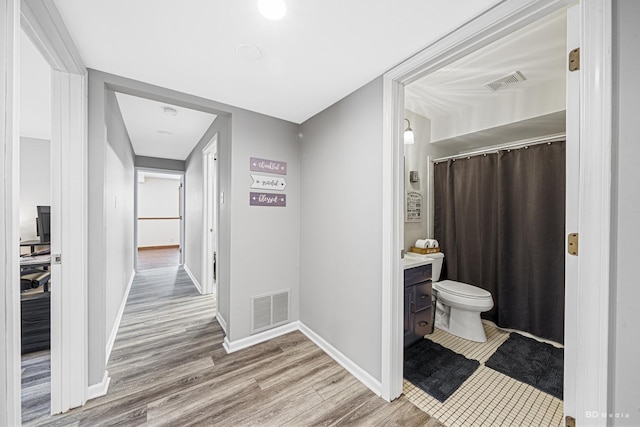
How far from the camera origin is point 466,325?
2.35 m

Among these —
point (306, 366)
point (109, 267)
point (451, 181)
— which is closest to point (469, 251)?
point (451, 181)

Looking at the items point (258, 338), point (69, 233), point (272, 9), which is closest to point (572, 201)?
point (272, 9)

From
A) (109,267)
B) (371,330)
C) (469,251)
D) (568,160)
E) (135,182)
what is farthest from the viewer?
(135,182)

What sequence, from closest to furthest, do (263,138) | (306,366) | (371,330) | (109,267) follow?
(371,330), (306,366), (109,267), (263,138)

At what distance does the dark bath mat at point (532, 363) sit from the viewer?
1732mm

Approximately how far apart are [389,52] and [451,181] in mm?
2022

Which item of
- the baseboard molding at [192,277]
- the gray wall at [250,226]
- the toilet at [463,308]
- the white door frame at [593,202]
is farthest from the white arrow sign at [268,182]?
the baseboard molding at [192,277]

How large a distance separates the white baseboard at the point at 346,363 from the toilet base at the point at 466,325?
123cm

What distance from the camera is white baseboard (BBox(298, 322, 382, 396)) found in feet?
5.52

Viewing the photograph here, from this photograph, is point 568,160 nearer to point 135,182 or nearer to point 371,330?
point 371,330

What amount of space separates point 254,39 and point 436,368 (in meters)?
2.65

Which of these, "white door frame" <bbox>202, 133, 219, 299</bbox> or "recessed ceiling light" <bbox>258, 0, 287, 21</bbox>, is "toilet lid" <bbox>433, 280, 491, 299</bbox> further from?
"white door frame" <bbox>202, 133, 219, 299</bbox>

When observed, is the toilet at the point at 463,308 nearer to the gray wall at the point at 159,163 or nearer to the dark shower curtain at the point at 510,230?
the dark shower curtain at the point at 510,230

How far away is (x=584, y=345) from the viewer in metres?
0.90
